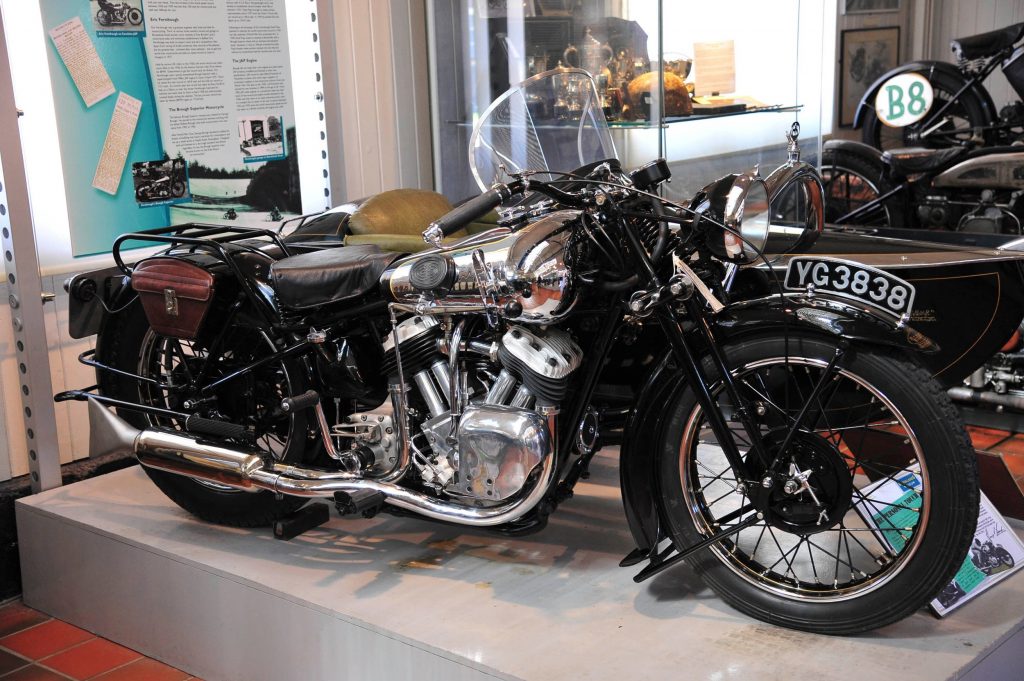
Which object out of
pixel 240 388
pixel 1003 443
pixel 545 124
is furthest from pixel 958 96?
pixel 240 388

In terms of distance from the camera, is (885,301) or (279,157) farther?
(279,157)

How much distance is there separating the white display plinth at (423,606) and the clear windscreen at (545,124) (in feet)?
3.17

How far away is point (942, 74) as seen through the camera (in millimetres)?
6391

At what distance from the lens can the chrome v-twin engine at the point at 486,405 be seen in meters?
2.38

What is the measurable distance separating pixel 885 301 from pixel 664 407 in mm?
502

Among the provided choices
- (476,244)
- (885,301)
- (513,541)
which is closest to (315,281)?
(476,244)

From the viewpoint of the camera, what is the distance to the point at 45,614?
3.32m

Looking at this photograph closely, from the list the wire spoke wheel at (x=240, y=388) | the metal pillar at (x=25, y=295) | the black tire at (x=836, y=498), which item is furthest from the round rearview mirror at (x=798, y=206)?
the metal pillar at (x=25, y=295)

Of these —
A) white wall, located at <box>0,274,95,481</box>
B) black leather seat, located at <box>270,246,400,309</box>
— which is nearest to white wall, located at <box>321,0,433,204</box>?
white wall, located at <box>0,274,95,481</box>

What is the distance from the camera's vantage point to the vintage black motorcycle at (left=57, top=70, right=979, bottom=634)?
219cm

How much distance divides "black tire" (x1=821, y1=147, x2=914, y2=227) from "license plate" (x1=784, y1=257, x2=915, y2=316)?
336 cm

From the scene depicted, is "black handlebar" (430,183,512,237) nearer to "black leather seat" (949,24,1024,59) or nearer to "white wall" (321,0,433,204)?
"white wall" (321,0,433,204)

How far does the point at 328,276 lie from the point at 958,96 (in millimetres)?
4899

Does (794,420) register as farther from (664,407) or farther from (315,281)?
(315,281)
